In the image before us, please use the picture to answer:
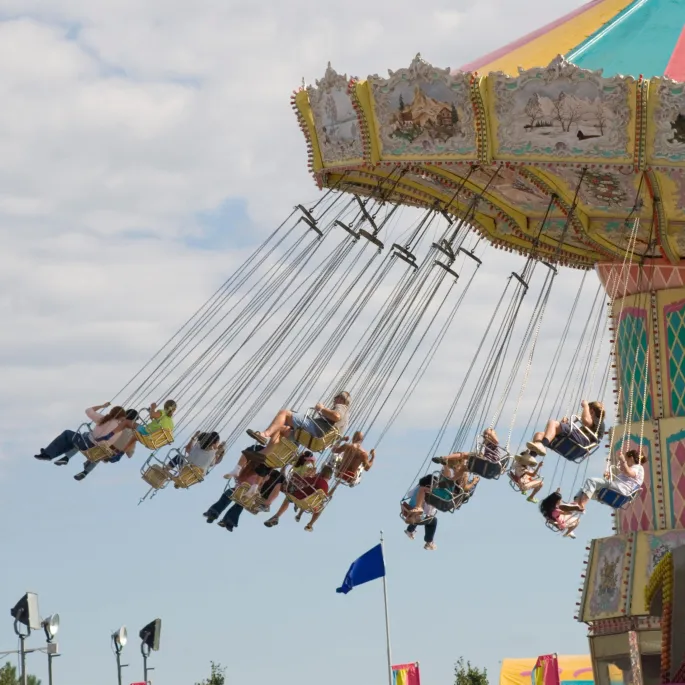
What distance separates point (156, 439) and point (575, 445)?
16.1 feet

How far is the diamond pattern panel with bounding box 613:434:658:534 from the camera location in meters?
18.4

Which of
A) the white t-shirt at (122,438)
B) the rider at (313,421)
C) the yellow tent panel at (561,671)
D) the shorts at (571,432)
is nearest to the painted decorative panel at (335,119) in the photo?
the rider at (313,421)

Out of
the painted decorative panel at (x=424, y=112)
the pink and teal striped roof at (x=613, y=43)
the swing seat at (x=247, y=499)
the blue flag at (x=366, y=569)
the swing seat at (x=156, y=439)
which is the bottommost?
the blue flag at (x=366, y=569)

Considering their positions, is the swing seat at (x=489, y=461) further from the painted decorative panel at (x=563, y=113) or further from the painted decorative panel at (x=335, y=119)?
the painted decorative panel at (x=335, y=119)

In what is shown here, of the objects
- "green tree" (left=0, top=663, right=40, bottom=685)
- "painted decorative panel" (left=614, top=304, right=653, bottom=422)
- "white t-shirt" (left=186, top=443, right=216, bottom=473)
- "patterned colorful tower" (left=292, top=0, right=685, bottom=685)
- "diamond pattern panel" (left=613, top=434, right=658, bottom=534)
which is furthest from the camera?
"green tree" (left=0, top=663, right=40, bottom=685)

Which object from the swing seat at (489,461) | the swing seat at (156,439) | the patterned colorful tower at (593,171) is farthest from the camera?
the swing seat at (156,439)

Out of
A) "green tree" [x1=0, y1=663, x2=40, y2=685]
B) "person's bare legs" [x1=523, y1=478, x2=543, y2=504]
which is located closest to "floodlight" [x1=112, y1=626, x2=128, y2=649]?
"person's bare legs" [x1=523, y1=478, x2=543, y2=504]

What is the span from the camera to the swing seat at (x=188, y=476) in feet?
58.7

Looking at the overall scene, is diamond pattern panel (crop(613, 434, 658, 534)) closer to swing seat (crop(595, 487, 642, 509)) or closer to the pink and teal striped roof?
swing seat (crop(595, 487, 642, 509))

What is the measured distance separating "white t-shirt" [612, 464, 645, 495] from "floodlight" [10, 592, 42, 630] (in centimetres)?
778

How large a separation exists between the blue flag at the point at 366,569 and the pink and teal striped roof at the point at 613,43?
1139 centimetres

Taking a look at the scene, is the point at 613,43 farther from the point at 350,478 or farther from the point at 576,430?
the point at 350,478

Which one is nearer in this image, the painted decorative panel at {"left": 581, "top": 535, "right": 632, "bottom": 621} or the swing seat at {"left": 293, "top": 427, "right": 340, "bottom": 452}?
the swing seat at {"left": 293, "top": 427, "right": 340, "bottom": 452}

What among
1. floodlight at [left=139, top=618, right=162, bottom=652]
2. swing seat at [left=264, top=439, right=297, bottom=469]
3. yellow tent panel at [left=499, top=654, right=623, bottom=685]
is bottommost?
yellow tent panel at [left=499, top=654, right=623, bottom=685]
